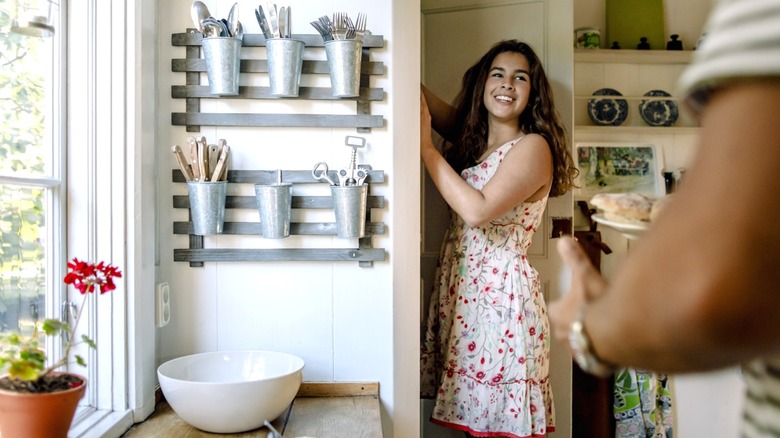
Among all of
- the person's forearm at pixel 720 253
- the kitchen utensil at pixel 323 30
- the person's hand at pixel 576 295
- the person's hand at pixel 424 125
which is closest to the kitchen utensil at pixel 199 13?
the kitchen utensil at pixel 323 30

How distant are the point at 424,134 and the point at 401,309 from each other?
524 mm

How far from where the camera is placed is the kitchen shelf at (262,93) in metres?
1.71

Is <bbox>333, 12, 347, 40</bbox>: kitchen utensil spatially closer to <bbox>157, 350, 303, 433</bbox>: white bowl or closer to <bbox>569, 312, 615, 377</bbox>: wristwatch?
<bbox>157, 350, 303, 433</bbox>: white bowl

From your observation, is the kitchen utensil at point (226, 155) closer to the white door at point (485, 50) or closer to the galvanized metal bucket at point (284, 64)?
the galvanized metal bucket at point (284, 64)

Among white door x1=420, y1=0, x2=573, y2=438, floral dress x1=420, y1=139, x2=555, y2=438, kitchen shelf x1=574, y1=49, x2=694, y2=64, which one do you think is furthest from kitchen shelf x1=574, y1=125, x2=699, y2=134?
floral dress x1=420, y1=139, x2=555, y2=438

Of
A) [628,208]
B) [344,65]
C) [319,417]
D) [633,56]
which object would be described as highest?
[633,56]

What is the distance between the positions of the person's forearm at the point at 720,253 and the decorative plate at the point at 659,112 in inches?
119

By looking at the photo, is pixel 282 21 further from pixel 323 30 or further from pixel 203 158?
pixel 203 158

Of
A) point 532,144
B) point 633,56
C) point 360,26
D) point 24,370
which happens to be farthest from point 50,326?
point 633,56

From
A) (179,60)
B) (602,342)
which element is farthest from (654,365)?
(179,60)

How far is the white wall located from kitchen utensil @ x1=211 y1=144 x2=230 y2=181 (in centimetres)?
6

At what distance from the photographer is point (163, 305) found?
166cm

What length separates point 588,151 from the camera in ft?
10.6

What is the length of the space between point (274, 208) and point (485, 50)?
121 centimetres
